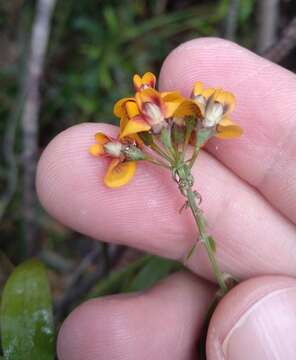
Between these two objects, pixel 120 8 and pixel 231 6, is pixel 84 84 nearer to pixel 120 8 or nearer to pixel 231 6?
pixel 120 8

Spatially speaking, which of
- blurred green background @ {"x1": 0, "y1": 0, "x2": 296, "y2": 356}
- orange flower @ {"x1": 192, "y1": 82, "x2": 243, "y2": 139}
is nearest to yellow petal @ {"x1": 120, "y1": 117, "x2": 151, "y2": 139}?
orange flower @ {"x1": 192, "y1": 82, "x2": 243, "y2": 139}

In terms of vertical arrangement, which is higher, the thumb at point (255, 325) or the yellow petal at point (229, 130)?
the yellow petal at point (229, 130)

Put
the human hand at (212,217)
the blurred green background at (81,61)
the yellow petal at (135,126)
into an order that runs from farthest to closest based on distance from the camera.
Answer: the blurred green background at (81,61), the human hand at (212,217), the yellow petal at (135,126)

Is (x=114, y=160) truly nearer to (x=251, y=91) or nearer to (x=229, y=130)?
(x=229, y=130)

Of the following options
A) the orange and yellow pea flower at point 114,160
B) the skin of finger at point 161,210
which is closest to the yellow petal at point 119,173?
the orange and yellow pea flower at point 114,160

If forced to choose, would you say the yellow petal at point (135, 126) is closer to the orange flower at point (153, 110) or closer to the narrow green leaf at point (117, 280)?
the orange flower at point (153, 110)

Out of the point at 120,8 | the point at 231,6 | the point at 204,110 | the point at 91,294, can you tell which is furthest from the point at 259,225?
the point at 120,8
